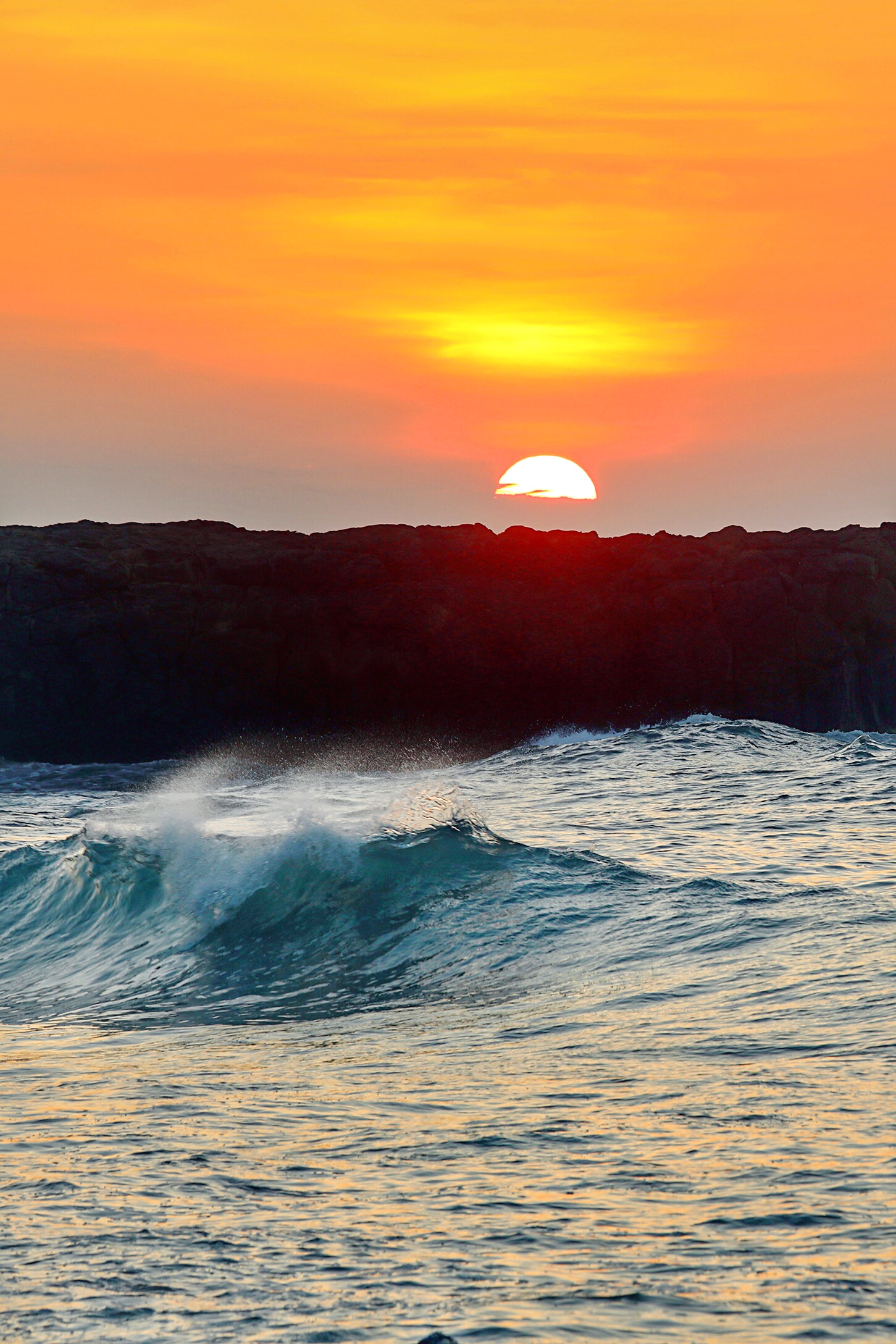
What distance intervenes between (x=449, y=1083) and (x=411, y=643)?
90.1 ft

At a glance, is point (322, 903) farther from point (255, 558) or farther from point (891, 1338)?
point (255, 558)

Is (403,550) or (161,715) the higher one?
(403,550)

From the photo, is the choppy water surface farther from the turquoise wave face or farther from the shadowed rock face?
the shadowed rock face

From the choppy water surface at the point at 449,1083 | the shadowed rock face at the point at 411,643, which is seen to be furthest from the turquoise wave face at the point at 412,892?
the shadowed rock face at the point at 411,643

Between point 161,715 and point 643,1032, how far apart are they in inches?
1051

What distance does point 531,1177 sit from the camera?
12.8 ft

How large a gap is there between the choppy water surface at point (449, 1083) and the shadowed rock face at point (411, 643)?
61.8 feet

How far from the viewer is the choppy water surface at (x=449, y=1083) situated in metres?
3.12

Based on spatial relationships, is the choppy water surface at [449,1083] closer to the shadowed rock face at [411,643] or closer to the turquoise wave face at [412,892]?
the turquoise wave face at [412,892]

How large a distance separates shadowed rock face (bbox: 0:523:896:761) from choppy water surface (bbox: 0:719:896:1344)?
18.8 meters

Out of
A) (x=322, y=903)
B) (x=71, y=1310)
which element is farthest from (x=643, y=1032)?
(x=322, y=903)

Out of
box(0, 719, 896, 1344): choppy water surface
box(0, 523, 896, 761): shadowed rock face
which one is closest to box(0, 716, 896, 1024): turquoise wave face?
box(0, 719, 896, 1344): choppy water surface

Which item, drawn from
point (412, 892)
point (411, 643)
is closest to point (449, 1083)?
point (412, 892)

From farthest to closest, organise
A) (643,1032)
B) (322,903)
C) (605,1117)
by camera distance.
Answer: (322,903)
(643,1032)
(605,1117)
